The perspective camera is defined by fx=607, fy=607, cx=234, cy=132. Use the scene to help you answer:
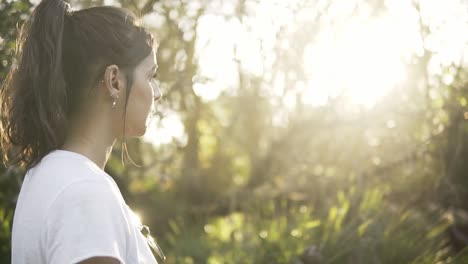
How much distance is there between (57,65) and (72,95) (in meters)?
0.10

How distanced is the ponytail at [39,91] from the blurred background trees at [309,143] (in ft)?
6.23

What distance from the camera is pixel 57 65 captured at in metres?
1.67

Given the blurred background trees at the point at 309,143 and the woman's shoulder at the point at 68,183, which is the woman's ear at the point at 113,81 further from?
the blurred background trees at the point at 309,143

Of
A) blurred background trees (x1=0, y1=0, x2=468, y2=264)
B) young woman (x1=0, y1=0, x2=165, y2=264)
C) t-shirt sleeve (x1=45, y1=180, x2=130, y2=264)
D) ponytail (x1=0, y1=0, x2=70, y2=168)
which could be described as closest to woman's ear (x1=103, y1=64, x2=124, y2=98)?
young woman (x1=0, y1=0, x2=165, y2=264)

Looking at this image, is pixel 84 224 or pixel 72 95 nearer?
pixel 84 224

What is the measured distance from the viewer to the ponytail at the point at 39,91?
5.47 ft

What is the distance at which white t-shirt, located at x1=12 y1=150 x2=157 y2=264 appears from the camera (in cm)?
130

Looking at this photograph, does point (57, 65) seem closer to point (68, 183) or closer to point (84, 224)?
point (68, 183)

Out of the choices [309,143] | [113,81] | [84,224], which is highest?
[113,81]

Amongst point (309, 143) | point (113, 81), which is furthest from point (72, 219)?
point (309, 143)

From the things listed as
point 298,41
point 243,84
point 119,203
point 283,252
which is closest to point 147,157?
point 243,84

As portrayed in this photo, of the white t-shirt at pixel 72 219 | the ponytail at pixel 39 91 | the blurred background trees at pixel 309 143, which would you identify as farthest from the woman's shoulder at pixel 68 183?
the blurred background trees at pixel 309 143

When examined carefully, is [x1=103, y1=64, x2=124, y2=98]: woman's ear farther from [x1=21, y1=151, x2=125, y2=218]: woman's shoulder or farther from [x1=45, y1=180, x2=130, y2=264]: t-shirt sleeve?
[x1=45, y1=180, x2=130, y2=264]: t-shirt sleeve

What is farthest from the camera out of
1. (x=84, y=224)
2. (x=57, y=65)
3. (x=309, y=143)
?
(x=309, y=143)
